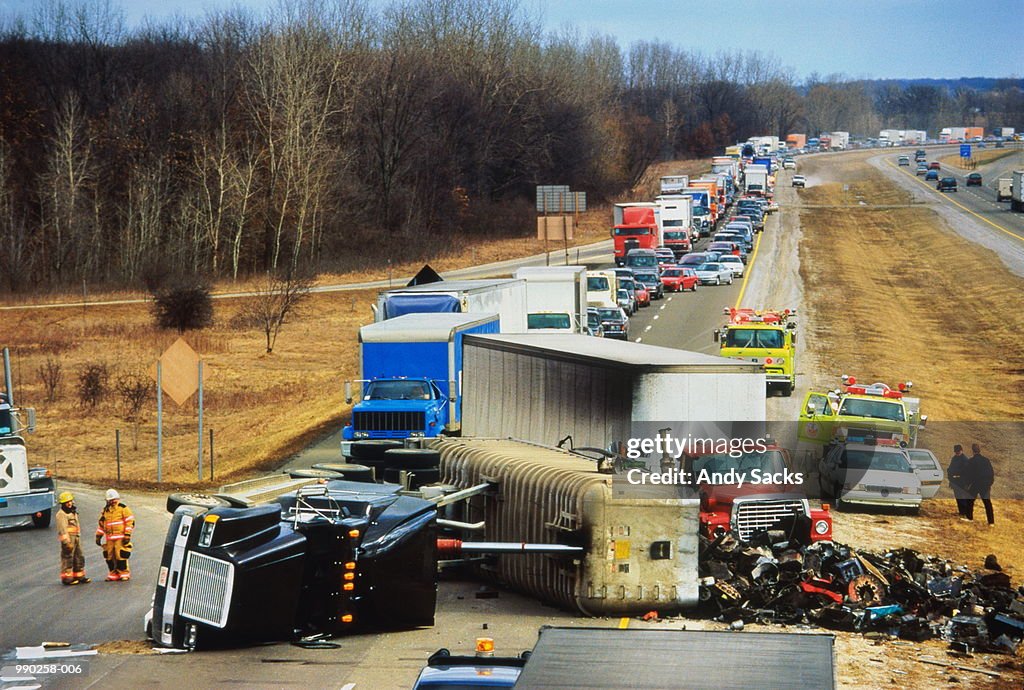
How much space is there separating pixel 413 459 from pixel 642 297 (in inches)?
1573

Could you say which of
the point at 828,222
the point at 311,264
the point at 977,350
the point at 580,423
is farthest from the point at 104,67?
the point at 580,423

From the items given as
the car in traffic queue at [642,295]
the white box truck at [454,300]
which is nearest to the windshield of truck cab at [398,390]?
the white box truck at [454,300]

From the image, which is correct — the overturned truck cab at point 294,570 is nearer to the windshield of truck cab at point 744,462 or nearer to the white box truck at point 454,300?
the windshield of truck cab at point 744,462

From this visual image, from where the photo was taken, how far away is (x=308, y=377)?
156 feet

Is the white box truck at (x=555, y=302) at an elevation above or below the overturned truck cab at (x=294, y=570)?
above

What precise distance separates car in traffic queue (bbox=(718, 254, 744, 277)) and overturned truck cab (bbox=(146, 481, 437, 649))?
54646 millimetres

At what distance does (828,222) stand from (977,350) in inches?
2207

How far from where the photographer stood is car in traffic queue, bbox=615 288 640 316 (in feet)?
182

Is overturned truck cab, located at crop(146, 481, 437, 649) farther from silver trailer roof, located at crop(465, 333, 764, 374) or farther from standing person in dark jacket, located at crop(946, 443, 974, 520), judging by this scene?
standing person in dark jacket, located at crop(946, 443, 974, 520)

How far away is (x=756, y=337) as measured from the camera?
36.3 m

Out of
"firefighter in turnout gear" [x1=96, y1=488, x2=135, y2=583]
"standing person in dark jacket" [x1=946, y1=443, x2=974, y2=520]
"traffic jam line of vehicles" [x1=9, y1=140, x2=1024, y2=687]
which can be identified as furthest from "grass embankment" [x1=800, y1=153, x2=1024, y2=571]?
"firefighter in turnout gear" [x1=96, y1=488, x2=135, y2=583]

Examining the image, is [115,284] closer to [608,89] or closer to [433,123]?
[433,123]

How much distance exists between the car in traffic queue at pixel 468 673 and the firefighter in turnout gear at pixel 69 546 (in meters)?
10.4

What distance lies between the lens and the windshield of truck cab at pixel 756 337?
36219 millimetres
